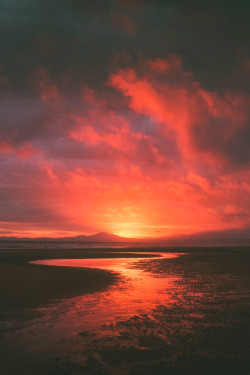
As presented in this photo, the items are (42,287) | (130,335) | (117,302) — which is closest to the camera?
(130,335)

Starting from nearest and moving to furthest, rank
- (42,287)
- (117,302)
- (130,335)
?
(130,335), (117,302), (42,287)

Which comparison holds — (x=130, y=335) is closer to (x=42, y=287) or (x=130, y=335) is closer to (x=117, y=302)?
(x=117, y=302)

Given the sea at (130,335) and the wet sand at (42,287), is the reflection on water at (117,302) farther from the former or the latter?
the wet sand at (42,287)

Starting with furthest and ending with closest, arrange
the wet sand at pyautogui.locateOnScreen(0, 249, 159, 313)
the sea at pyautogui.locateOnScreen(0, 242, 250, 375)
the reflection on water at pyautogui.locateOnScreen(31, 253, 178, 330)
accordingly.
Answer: the wet sand at pyautogui.locateOnScreen(0, 249, 159, 313) < the reflection on water at pyautogui.locateOnScreen(31, 253, 178, 330) < the sea at pyautogui.locateOnScreen(0, 242, 250, 375)

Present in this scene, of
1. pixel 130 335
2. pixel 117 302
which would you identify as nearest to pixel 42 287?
pixel 117 302

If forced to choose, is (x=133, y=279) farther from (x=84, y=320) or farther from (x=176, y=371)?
(x=176, y=371)

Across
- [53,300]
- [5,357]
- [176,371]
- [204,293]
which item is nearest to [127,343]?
[176,371]

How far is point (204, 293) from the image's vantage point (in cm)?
2002

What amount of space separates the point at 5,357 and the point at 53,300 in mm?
8675

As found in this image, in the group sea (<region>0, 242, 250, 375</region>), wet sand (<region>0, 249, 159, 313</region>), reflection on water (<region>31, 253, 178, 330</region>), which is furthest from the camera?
wet sand (<region>0, 249, 159, 313</region>)

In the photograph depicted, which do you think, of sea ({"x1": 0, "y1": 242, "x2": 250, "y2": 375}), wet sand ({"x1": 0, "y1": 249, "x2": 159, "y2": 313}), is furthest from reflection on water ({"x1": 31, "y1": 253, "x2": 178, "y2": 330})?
wet sand ({"x1": 0, "y1": 249, "x2": 159, "y2": 313})

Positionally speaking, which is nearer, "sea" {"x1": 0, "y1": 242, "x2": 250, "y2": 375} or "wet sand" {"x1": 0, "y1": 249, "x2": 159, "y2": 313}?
"sea" {"x1": 0, "y1": 242, "x2": 250, "y2": 375}

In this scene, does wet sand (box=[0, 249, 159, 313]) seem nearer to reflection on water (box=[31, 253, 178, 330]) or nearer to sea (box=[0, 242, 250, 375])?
sea (box=[0, 242, 250, 375])

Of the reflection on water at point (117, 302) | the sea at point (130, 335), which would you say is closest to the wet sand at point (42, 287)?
the sea at point (130, 335)
